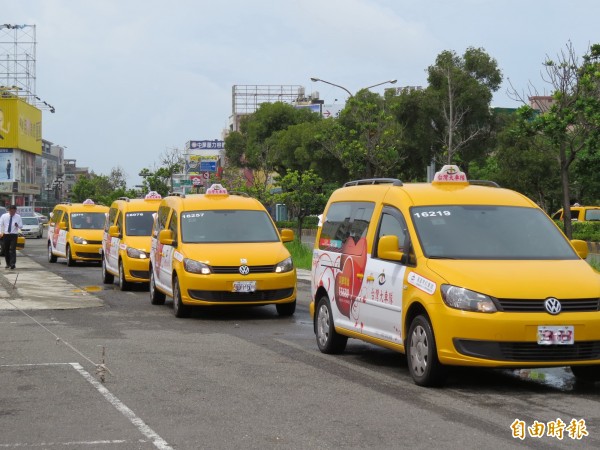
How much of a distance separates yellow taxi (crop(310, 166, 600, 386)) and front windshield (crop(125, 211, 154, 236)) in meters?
11.0

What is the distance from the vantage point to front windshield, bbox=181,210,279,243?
56.6 feet

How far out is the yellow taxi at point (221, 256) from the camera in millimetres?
16172

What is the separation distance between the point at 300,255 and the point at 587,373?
73.2 ft

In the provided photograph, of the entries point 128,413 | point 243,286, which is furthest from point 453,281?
point 243,286

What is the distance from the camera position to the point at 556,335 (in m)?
9.18

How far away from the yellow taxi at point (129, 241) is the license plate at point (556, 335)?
1375 cm

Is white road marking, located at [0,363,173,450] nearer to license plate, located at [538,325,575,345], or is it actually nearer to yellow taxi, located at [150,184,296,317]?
license plate, located at [538,325,575,345]

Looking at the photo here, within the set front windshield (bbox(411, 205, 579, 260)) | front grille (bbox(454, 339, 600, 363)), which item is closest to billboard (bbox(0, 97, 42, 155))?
front windshield (bbox(411, 205, 579, 260))

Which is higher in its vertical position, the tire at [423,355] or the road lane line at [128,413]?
the tire at [423,355]

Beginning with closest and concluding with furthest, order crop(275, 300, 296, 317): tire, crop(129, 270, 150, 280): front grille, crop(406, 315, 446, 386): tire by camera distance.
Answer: crop(406, 315, 446, 386): tire < crop(275, 300, 296, 317): tire < crop(129, 270, 150, 280): front grille

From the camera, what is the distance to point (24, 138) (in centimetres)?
12888

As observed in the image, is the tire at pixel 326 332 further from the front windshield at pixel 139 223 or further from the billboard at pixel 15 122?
the billboard at pixel 15 122

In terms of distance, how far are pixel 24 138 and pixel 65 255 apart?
99850mm

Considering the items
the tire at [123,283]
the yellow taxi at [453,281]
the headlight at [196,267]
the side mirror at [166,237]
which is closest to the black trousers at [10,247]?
the tire at [123,283]
